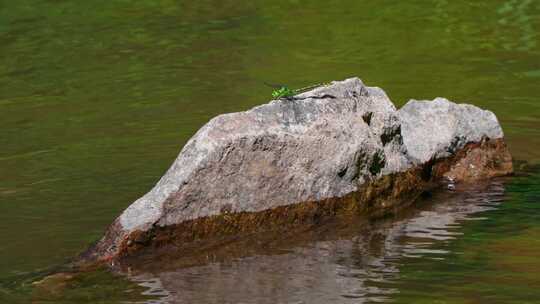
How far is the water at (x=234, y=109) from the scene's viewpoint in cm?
893

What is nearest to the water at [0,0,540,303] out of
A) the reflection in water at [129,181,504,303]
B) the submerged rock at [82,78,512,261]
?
the reflection in water at [129,181,504,303]

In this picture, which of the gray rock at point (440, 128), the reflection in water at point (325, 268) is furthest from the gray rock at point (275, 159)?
the gray rock at point (440, 128)

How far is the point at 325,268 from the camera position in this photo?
9.22m

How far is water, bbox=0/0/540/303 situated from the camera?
29.3 feet

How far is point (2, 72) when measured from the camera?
802 inches

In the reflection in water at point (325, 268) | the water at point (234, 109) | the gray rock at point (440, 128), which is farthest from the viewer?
the gray rock at point (440, 128)

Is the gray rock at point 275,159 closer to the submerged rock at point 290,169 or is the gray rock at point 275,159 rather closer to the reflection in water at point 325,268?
the submerged rock at point 290,169

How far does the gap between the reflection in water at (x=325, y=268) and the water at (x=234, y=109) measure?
0.02 metres

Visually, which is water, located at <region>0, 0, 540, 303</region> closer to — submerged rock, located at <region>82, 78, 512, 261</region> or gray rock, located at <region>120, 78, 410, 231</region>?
submerged rock, located at <region>82, 78, 512, 261</region>

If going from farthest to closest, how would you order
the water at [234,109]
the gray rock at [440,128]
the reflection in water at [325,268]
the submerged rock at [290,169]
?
the gray rock at [440,128], the submerged rock at [290,169], the water at [234,109], the reflection in water at [325,268]

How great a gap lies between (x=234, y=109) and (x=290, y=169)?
660 cm

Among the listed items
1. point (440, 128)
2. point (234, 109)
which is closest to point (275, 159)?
point (440, 128)

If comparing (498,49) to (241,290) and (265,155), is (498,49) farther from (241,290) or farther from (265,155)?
(241,290)

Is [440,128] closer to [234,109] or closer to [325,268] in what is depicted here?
[325,268]
